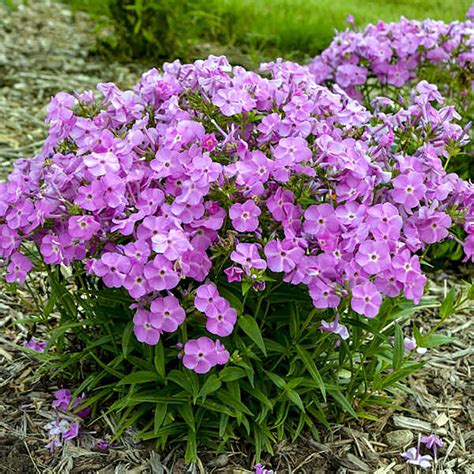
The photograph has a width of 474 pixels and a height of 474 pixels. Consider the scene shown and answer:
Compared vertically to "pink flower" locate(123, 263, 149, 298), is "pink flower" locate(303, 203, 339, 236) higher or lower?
higher

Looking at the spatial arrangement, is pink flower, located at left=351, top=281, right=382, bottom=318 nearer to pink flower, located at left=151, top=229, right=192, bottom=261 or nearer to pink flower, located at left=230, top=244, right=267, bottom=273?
pink flower, located at left=230, top=244, right=267, bottom=273

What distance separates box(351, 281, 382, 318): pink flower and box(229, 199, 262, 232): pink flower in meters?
0.33

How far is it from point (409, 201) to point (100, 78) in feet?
14.0

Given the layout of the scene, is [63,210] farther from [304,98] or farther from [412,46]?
[412,46]

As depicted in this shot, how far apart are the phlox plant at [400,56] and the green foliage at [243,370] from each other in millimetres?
1735

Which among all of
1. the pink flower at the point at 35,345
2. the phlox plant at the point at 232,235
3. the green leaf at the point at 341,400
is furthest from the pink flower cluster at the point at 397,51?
the pink flower at the point at 35,345

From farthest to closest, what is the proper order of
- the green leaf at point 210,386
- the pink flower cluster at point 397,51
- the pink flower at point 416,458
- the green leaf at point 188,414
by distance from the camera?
1. the pink flower cluster at point 397,51
2. the pink flower at point 416,458
3. the green leaf at point 188,414
4. the green leaf at point 210,386

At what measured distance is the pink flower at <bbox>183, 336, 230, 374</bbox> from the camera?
2180mm

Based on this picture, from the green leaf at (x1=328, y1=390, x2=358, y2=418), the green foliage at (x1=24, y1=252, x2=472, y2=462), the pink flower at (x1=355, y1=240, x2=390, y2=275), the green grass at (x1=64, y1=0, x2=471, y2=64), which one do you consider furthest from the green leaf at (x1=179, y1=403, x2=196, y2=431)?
the green grass at (x1=64, y1=0, x2=471, y2=64)

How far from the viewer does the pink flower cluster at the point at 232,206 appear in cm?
209

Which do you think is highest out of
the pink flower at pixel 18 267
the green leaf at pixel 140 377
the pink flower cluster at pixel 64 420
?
the pink flower at pixel 18 267

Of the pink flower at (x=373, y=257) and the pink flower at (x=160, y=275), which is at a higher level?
the pink flower at (x=373, y=257)

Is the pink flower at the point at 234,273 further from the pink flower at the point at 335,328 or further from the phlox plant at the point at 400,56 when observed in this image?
the phlox plant at the point at 400,56

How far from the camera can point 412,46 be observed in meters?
3.95
